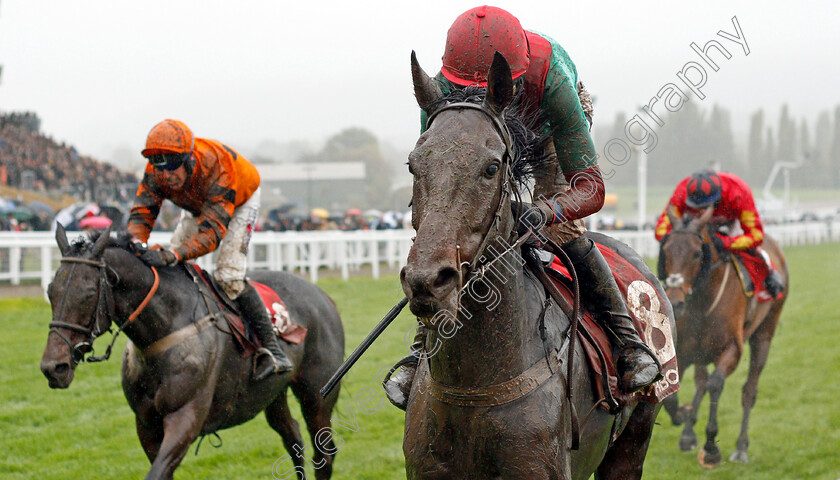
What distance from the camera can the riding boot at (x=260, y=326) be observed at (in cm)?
551

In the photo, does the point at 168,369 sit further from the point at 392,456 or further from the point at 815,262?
the point at 815,262

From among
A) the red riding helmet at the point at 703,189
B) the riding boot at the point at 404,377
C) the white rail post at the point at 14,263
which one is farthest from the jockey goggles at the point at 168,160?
the white rail post at the point at 14,263

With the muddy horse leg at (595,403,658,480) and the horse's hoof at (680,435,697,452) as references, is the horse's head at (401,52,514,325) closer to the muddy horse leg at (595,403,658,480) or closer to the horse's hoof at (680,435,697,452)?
the muddy horse leg at (595,403,658,480)

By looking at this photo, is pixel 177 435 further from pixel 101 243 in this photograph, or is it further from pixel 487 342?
pixel 487 342

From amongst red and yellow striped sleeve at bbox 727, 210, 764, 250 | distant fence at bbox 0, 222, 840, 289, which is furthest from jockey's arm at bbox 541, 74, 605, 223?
distant fence at bbox 0, 222, 840, 289

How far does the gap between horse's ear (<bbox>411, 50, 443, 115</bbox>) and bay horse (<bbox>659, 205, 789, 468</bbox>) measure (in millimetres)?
4959

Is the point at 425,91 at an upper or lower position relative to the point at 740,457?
upper

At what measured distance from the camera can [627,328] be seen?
3.28 m

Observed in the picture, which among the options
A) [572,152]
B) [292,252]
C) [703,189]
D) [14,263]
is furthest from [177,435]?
[292,252]

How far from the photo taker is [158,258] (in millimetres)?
5012

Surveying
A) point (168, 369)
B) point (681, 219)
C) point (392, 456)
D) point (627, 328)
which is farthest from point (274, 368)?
point (681, 219)

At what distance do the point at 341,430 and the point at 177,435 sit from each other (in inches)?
111

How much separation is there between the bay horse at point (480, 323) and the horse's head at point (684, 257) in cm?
432

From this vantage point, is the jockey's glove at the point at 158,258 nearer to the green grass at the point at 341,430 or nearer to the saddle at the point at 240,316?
the saddle at the point at 240,316
